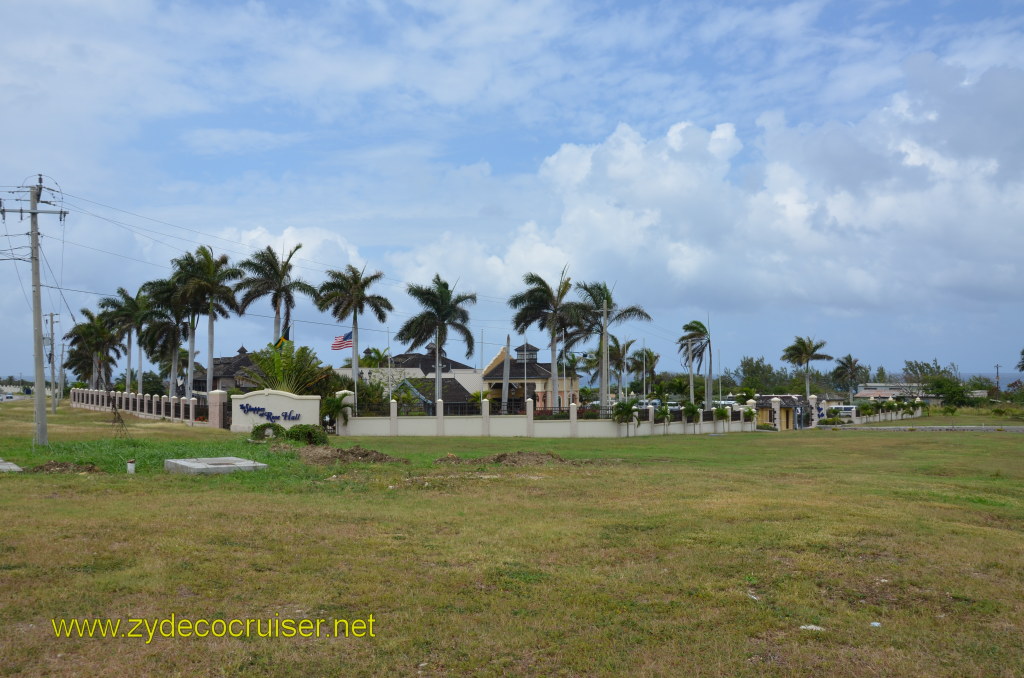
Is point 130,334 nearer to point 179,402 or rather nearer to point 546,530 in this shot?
point 179,402

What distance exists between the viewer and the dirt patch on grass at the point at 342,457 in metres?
22.6

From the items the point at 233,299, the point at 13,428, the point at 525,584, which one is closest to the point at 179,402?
the point at 233,299

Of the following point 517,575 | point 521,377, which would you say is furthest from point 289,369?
point 521,377

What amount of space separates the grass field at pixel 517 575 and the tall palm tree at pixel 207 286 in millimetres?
41134

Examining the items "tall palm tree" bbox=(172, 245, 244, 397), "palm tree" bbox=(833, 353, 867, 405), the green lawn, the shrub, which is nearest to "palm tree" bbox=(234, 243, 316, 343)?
"tall palm tree" bbox=(172, 245, 244, 397)

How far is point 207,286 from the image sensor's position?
185 ft

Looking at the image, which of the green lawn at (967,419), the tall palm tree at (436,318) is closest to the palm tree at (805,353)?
the green lawn at (967,419)

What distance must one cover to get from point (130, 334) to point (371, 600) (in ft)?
277

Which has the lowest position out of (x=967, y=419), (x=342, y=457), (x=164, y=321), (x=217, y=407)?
(x=967, y=419)

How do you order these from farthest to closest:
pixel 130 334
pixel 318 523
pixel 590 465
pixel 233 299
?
pixel 130 334 → pixel 233 299 → pixel 590 465 → pixel 318 523

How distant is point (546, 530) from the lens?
12172mm

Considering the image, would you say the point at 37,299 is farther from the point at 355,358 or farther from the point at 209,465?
the point at 355,358

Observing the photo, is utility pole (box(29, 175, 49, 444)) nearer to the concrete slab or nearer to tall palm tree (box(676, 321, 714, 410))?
the concrete slab

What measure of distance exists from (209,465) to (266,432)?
15978 mm
